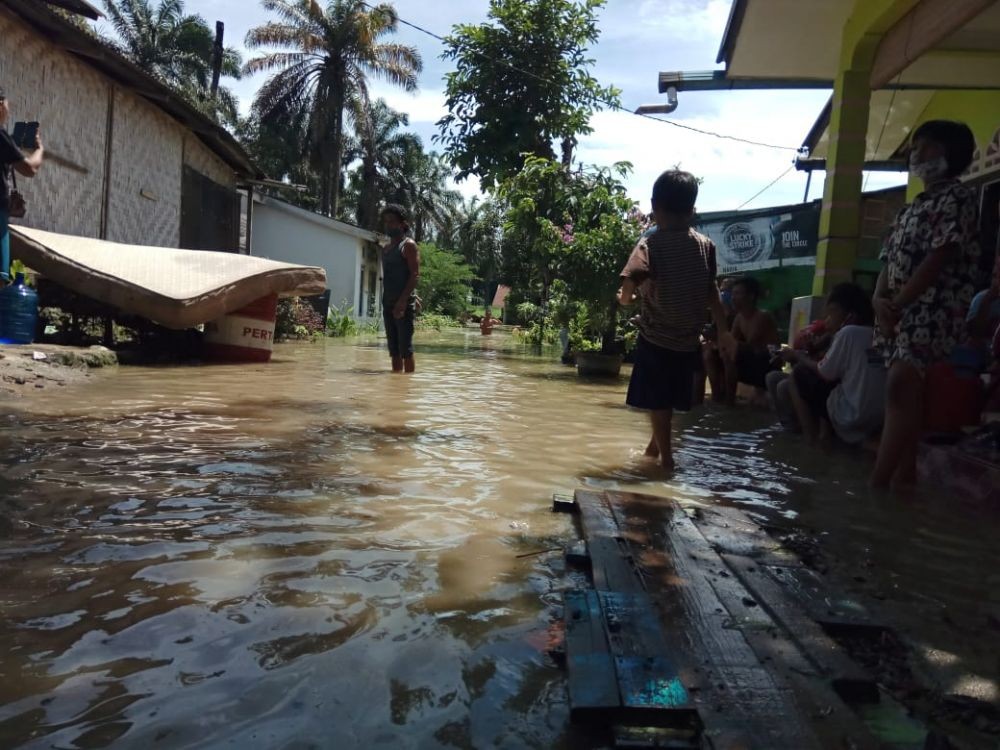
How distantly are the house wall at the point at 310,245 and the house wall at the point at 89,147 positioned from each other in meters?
8.67

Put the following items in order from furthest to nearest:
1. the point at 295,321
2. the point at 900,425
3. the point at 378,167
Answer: the point at 378,167 < the point at 295,321 < the point at 900,425

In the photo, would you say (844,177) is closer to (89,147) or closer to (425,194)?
(89,147)

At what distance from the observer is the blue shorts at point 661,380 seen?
13.6 ft

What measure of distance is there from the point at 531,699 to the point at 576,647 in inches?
6.5

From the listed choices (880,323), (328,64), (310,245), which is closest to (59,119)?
(880,323)

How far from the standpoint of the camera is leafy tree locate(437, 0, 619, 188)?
1627 centimetres

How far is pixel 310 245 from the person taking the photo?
23.9 meters

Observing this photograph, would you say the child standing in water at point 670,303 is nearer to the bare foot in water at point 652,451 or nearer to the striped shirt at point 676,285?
the striped shirt at point 676,285

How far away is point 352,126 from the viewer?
3102cm

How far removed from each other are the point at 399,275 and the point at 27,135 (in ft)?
11.5

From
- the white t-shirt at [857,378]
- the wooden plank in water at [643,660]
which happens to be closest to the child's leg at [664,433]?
the white t-shirt at [857,378]

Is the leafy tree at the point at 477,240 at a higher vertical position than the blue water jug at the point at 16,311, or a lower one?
higher

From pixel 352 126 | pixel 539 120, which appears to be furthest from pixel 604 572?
pixel 352 126

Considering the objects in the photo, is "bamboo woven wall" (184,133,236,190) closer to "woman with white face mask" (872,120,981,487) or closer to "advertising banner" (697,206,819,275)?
"advertising banner" (697,206,819,275)
